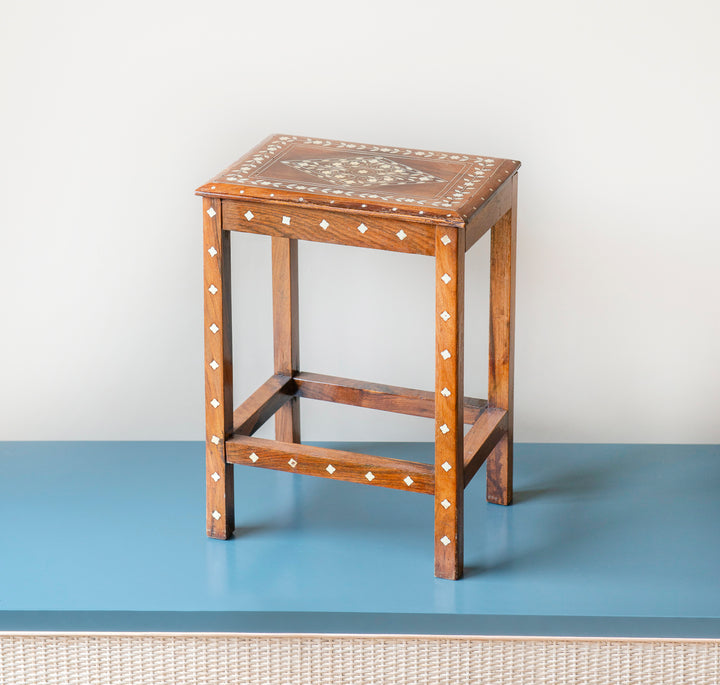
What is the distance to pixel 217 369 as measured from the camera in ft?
5.02

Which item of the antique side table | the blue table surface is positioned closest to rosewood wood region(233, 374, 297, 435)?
the antique side table

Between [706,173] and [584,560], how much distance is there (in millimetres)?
650

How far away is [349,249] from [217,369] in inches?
17.3

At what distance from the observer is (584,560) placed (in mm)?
1569

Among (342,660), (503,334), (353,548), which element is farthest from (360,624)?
(503,334)

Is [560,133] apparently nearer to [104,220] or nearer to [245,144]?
[245,144]

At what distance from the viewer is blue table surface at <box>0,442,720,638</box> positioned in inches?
57.1

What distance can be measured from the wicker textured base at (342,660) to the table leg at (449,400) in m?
0.12

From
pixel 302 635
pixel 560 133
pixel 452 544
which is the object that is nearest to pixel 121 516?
pixel 302 635

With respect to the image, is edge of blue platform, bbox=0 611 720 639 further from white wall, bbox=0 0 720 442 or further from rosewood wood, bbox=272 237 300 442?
white wall, bbox=0 0 720 442

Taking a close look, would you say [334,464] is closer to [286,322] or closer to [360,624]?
[360,624]

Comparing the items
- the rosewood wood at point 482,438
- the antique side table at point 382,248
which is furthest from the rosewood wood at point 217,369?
the rosewood wood at point 482,438

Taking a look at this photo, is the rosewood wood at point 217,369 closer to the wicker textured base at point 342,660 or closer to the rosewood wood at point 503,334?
the wicker textured base at point 342,660

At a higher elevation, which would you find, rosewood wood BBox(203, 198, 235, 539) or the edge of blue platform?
rosewood wood BBox(203, 198, 235, 539)
